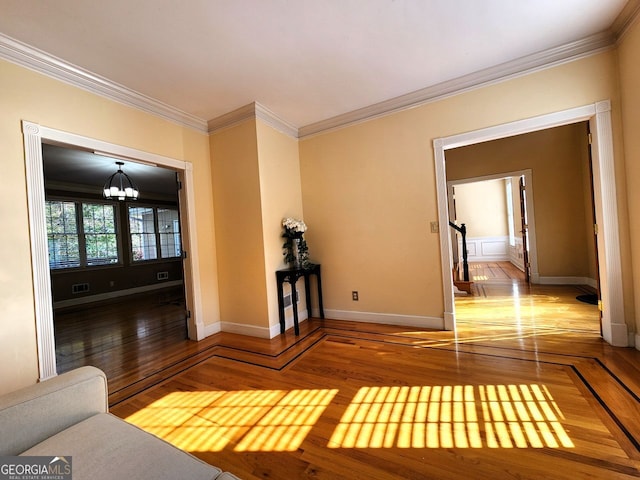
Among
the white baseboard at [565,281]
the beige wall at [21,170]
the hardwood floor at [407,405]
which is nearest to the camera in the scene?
the hardwood floor at [407,405]

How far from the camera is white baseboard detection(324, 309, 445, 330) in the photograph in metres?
3.12

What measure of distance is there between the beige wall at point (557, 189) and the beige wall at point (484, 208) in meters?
3.90

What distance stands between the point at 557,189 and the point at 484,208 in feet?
13.9

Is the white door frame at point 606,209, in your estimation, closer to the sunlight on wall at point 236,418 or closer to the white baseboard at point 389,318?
the white baseboard at point 389,318

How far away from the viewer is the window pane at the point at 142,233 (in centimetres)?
671

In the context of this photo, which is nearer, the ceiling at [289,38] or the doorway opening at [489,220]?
the ceiling at [289,38]

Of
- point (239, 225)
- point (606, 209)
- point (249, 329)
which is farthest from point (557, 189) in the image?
point (249, 329)

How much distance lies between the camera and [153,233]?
7.18m

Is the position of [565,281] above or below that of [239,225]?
below

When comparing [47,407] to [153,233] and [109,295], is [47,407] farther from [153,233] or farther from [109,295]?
[153,233]

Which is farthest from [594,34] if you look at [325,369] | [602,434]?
[325,369]

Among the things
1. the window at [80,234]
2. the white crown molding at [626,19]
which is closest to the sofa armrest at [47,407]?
the white crown molding at [626,19]

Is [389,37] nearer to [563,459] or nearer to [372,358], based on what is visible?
[372,358]

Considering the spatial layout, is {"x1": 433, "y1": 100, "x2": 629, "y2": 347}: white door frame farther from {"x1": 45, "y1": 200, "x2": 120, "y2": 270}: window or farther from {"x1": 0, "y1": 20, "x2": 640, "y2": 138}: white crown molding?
{"x1": 45, "y1": 200, "x2": 120, "y2": 270}: window
